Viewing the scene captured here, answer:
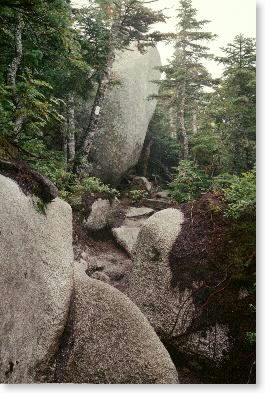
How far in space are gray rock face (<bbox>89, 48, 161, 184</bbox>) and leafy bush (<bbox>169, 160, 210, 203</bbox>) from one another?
2550 mm

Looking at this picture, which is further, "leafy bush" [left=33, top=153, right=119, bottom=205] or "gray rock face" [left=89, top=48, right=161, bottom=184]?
"gray rock face" [left=89, top=48, right=161, bottom=184]

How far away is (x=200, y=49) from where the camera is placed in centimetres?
502

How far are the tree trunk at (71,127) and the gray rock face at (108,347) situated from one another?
3929 millimetres

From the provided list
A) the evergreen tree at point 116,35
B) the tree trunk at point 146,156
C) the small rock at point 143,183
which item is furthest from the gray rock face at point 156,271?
the tree trunk at point 146,156

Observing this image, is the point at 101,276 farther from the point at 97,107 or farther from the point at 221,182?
the point at 97,107

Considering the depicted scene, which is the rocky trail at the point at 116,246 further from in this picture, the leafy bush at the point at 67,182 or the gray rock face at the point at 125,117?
the gray rock face at the point at 125,117

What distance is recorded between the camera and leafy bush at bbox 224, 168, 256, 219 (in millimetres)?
3826

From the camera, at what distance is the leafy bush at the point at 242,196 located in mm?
3826

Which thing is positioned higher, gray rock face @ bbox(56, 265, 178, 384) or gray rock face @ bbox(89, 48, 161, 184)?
gray rock face @ bbox(89, 48, 161, 184)

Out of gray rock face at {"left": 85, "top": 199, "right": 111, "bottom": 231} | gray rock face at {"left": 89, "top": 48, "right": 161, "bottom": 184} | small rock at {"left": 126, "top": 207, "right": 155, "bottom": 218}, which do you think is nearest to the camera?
gray rock face at {"left": 85, "top": 199, "right": 111, "bottom": 231}

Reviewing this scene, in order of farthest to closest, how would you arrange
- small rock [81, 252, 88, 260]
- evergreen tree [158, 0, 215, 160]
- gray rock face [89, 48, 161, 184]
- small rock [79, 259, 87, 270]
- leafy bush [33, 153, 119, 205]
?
gray rock face [89, 48, 161, 184]
small rock [81, 252, 88, 260]
small rock [79, 259, 87, 270]
evergreen tree [158, 0, 215, 160]
leafy bush [33, 153, 119, 205]

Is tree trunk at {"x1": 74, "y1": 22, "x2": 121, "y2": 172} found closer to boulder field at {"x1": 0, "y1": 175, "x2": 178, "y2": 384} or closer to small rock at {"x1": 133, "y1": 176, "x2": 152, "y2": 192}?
small rock at {"x1": 133, "y1": 176, "x2": 152, "y2": 192}

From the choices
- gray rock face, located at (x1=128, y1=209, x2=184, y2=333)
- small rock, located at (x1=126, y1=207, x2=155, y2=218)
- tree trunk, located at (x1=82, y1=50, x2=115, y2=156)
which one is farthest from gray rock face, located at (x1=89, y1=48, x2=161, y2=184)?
gray rock face, located at (x1=128, y1=209, x2=184, y2=333)

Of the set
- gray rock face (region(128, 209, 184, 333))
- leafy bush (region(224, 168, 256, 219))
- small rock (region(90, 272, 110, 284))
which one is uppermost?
leafy bush (region(224, 168, 256, 219))
